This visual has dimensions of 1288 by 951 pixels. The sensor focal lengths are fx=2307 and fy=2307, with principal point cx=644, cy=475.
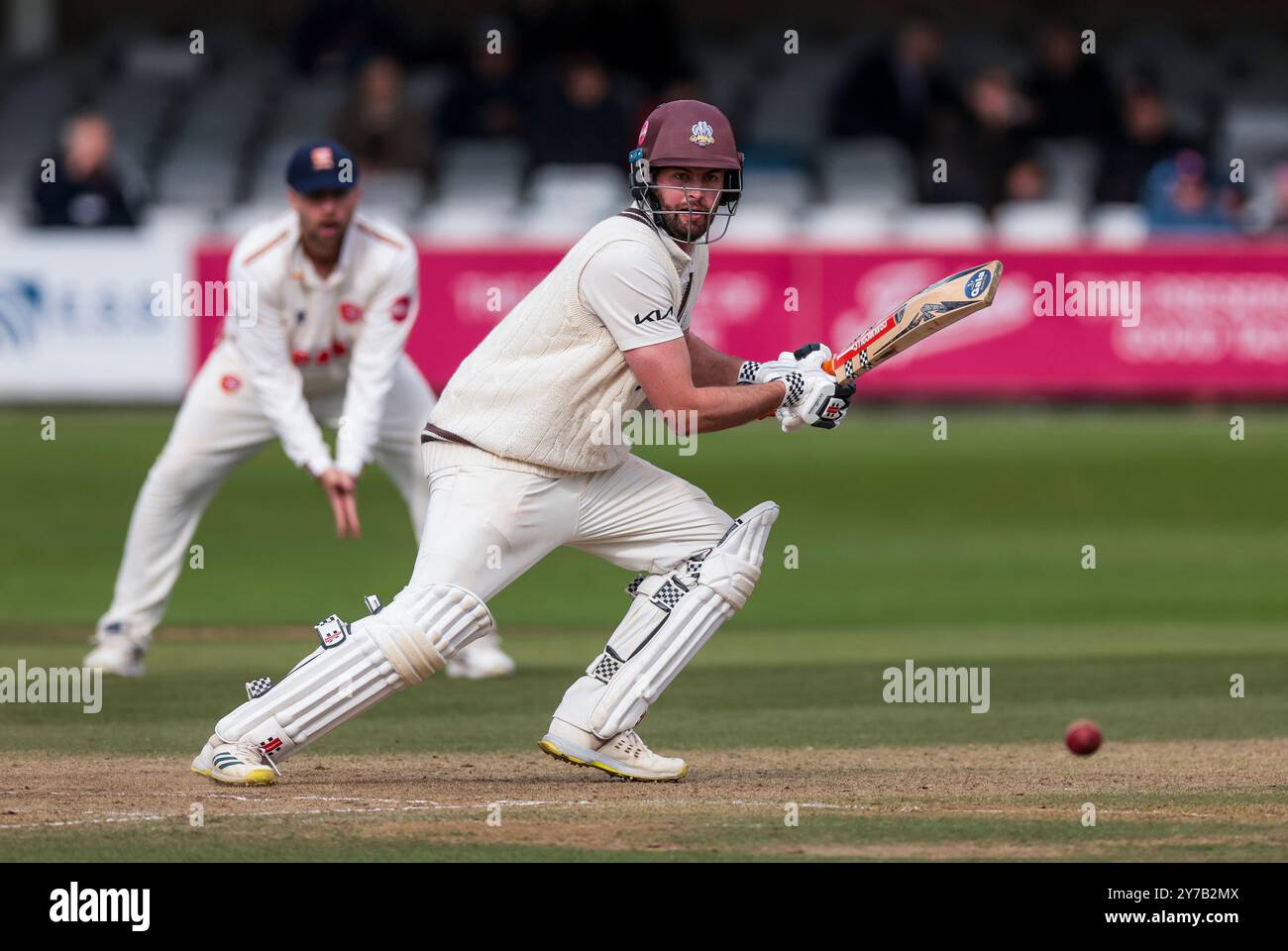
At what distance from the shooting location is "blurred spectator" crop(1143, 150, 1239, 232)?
779 inches

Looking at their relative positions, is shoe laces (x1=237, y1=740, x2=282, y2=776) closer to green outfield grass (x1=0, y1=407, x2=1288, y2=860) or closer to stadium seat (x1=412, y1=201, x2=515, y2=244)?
green outfield grass (x1=0, y1=407, x2=1288, y2=860)

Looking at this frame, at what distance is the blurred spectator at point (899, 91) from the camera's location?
21.9 meters

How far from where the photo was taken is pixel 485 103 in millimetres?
22344

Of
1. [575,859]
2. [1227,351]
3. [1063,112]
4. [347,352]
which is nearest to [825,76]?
[1063,112]

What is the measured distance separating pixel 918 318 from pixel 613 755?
1.65 meters

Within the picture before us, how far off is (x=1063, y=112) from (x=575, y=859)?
18.0 meters

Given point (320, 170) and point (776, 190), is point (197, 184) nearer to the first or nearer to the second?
point (776, 190)

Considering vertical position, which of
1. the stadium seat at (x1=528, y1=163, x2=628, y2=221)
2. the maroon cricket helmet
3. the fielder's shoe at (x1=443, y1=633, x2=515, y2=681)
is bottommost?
the fielder's shoe at (x1=443, y1=633, x2=515, y2=681)

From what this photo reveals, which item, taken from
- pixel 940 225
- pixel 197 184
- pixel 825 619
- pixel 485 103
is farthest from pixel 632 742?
pixel 197 184

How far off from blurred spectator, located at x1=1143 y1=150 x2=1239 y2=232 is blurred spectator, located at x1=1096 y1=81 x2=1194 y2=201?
1.33m

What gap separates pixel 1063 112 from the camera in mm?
22625

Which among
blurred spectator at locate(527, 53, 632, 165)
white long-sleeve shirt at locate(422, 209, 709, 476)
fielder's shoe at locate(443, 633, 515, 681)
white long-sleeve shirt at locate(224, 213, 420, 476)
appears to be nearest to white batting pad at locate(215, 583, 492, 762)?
white long-sleeve shirt at locate(422, 209, 709, 476)

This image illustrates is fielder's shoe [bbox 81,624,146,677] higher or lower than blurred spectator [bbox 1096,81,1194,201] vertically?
lower

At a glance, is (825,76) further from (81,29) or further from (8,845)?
(8,845)
